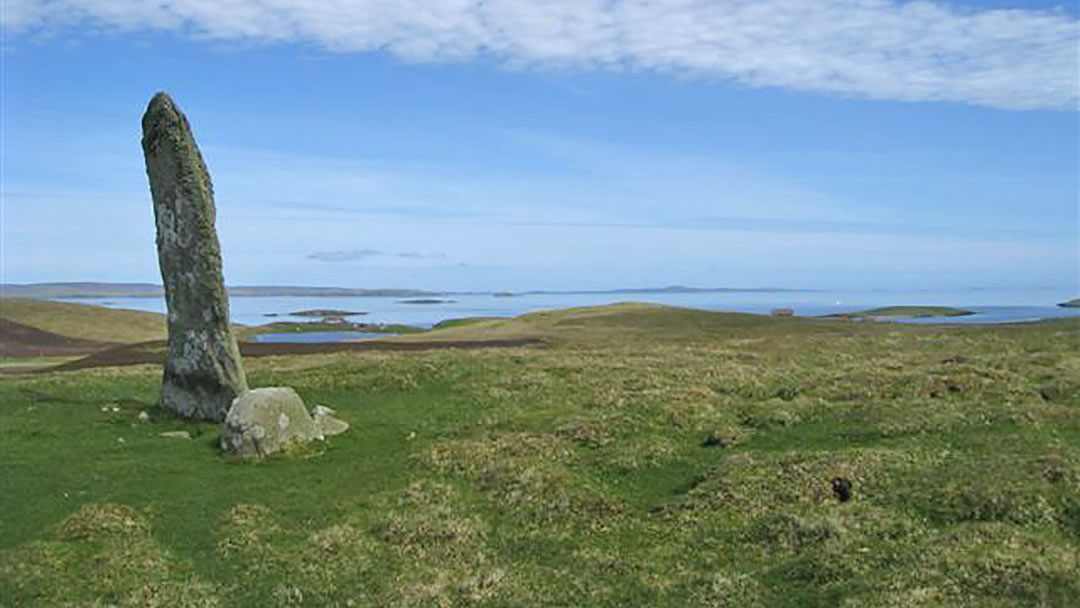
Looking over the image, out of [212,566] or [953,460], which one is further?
[953,460]

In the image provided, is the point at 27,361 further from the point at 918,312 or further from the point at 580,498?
the point at 918,312

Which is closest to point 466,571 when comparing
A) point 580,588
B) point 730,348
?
point 580,588

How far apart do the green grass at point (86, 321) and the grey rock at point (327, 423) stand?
7554 centimetres

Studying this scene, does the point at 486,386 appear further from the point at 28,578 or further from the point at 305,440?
the point at 28,578

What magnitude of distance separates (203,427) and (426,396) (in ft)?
28.0

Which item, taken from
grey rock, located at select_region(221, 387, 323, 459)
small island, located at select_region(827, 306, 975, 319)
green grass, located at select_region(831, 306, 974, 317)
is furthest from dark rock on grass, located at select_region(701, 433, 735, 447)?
green grass, located at select_region(831, 306, 974, 317)

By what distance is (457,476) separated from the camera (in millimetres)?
22156

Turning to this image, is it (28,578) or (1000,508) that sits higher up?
(1000,508)

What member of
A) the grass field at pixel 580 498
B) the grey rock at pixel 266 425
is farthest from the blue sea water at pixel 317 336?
the grey rock at pixel 266 425

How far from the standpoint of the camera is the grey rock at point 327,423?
26.8 metres

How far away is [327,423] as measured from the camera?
27.2 m

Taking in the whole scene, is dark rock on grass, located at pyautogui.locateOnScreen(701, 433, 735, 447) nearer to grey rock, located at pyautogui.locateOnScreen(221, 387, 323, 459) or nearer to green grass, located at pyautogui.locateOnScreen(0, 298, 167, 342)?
grey rock, located at pyautogui.locateOnScreen(221, 387, 323, 459)

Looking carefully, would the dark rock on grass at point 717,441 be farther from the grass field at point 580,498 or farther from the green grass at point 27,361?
the green grass at point 27,361

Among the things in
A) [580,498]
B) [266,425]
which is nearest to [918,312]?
[266,425]
